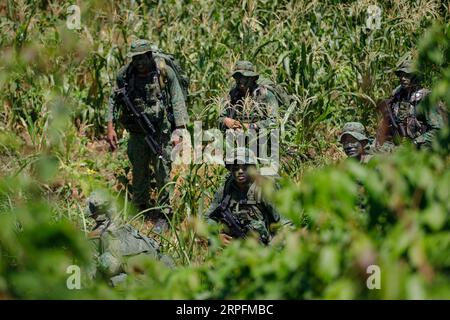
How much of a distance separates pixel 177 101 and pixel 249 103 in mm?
716

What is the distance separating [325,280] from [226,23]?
9.51 metres

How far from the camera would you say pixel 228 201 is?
22.1ft

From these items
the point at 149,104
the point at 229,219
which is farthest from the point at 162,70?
the point at 229,219

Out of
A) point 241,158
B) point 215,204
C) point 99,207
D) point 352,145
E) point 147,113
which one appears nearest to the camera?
point 99,207

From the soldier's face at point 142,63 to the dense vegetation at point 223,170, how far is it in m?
0.63

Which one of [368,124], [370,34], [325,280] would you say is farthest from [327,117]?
[325,280]

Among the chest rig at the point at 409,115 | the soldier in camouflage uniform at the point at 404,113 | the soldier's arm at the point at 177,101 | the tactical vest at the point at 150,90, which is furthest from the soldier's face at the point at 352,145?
the tactical vest at the point at 150,90

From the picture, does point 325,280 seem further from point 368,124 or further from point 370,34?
point 370,34

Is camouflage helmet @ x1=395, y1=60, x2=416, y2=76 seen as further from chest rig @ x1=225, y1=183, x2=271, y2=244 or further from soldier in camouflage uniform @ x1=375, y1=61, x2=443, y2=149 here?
chest rig @ x1=225, y1=183, x2=271, y2=244

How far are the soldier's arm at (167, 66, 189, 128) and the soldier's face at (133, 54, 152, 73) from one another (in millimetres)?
235

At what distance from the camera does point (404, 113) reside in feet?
28.0

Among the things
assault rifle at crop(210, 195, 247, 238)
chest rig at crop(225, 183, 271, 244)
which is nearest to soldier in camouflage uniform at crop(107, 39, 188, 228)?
assault rifle at crop(210, 195, 247, 238)

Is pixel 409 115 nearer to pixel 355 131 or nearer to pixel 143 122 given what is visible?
pixel 355 131

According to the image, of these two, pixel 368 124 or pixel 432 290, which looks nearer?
pixel 432 290
